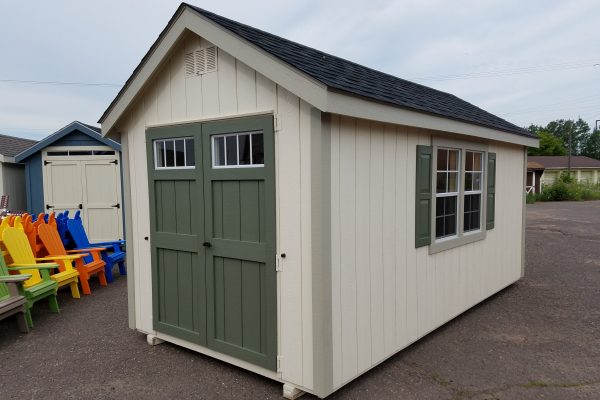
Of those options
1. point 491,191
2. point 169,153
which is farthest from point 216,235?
point 491,191

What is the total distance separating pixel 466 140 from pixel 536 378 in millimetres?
2727

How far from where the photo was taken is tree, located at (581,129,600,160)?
215 ft

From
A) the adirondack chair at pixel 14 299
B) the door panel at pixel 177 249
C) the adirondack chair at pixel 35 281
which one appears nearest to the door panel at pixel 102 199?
the adirondack chair at pixel 35 281

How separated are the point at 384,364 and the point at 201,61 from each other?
326 centimetres

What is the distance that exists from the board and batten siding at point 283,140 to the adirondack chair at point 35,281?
2.79 metres

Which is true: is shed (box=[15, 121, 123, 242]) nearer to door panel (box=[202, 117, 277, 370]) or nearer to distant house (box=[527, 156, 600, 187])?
door panel (box=[202, 117, 277, 370])

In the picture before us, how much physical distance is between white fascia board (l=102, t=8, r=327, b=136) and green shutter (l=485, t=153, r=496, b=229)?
12.0 ft

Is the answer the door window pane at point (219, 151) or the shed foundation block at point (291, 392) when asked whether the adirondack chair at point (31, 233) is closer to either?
the door window pane at point (219, 151)

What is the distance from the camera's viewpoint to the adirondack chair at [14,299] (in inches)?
170

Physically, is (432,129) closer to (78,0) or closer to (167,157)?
(167,157)

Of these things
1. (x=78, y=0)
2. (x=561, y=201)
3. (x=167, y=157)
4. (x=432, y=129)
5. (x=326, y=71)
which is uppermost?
(x=78, y=0)

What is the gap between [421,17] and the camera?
440 inches

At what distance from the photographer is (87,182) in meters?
9.60

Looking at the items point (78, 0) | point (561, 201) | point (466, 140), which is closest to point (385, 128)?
point (466, 140)
